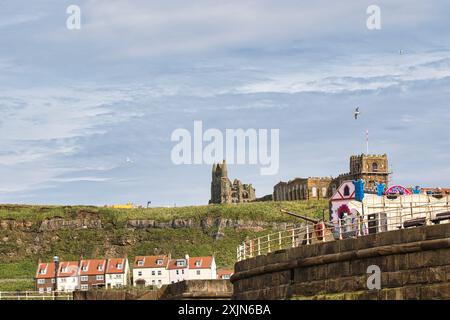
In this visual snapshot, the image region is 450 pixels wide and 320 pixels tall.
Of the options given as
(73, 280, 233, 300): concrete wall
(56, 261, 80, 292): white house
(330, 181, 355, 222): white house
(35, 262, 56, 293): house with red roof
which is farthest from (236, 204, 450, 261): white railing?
(56, 261, 80, 292): white house

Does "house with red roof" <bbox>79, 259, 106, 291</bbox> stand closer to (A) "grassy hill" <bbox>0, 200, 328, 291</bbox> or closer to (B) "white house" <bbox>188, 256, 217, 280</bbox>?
(B) "white house" <bbox>188, 256, 217, 280</bbox>

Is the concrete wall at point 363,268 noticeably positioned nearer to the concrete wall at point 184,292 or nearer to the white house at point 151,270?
the concrete wall at point 184,292

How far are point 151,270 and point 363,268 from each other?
126000mm

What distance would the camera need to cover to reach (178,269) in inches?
6156

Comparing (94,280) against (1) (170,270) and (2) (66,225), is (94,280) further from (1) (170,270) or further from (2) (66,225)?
(2) (66,225)

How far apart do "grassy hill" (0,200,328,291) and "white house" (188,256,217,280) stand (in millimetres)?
24438

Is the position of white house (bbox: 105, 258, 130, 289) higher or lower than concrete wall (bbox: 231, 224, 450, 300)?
higher

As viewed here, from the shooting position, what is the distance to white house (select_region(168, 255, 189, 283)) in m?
155

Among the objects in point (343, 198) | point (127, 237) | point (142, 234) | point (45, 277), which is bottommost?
point (343, 198)

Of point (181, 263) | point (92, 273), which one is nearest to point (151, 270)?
point (181, 263)

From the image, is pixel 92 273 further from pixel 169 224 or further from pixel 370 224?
pixel 370 224

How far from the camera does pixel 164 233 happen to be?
193625mm
